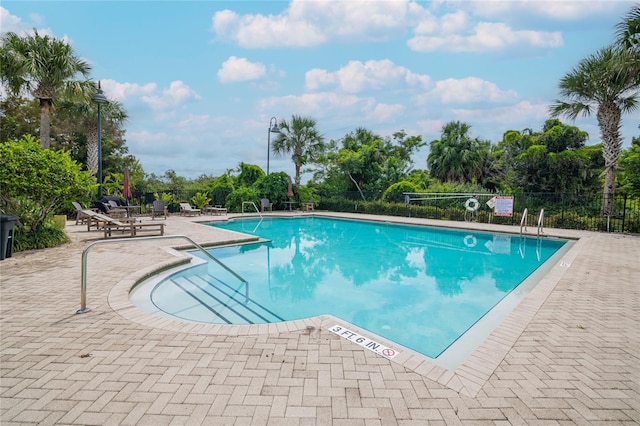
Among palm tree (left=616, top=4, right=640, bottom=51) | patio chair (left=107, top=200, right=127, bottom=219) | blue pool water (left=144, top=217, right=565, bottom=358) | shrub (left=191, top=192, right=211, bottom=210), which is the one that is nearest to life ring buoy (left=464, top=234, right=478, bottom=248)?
blue pool water (left=144, top=217, right=565, bottom=358)

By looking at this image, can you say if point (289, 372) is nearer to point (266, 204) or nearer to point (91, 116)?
point (266, 204)

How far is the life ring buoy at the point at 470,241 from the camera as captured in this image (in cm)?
1009

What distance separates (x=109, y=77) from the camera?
522 inches

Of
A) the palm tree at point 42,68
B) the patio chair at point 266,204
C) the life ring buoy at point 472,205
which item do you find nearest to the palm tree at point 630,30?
the life ring buoy at point 472,205

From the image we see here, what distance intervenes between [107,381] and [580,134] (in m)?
21.7

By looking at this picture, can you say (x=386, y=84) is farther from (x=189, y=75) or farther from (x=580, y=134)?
(x=580, y=134)

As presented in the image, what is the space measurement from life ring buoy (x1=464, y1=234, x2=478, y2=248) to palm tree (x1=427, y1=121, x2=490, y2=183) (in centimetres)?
1239

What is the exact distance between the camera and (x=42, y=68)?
38.5ft

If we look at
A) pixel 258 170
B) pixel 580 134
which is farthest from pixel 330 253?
pixel 580 134

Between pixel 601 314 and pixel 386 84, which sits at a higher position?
pixel 386 84

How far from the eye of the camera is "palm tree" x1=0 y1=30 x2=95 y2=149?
11.3m

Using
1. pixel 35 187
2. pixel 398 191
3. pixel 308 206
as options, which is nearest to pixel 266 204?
pixel 308 206

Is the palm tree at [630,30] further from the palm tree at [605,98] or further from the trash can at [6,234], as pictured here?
the trash can at [6,234]

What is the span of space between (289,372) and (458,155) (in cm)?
2302
